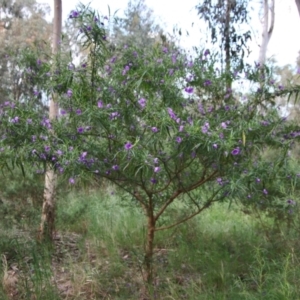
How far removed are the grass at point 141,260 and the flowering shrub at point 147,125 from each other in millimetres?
786

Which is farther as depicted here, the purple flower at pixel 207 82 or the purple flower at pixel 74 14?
the purple flower at pixel 207 82

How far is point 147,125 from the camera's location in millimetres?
2941

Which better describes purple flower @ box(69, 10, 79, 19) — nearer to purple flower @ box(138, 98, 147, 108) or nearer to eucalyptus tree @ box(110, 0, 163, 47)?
purple flower @ box(138, 98, 147, 108)

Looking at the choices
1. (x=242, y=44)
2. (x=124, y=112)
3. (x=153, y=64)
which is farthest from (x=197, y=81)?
(x=242, y=44)

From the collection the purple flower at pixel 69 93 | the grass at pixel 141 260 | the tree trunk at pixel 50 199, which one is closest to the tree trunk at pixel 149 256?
the grass at pixel 141 260

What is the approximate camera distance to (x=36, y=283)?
3260 millimetres

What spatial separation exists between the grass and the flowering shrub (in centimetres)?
79

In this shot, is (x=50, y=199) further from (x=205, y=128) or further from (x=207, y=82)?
(x=205, y=128)

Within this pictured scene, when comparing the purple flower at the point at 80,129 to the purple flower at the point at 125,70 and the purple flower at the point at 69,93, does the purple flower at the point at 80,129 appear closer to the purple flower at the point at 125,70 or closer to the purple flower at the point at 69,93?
the purple flower at the point at 69,93

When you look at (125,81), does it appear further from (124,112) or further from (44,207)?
(44,207)

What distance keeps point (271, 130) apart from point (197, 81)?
0.69m

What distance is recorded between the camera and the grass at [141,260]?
3.34m

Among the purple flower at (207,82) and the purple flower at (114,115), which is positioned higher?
the purple flower at (207,82)

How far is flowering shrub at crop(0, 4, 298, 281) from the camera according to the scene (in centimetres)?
278
